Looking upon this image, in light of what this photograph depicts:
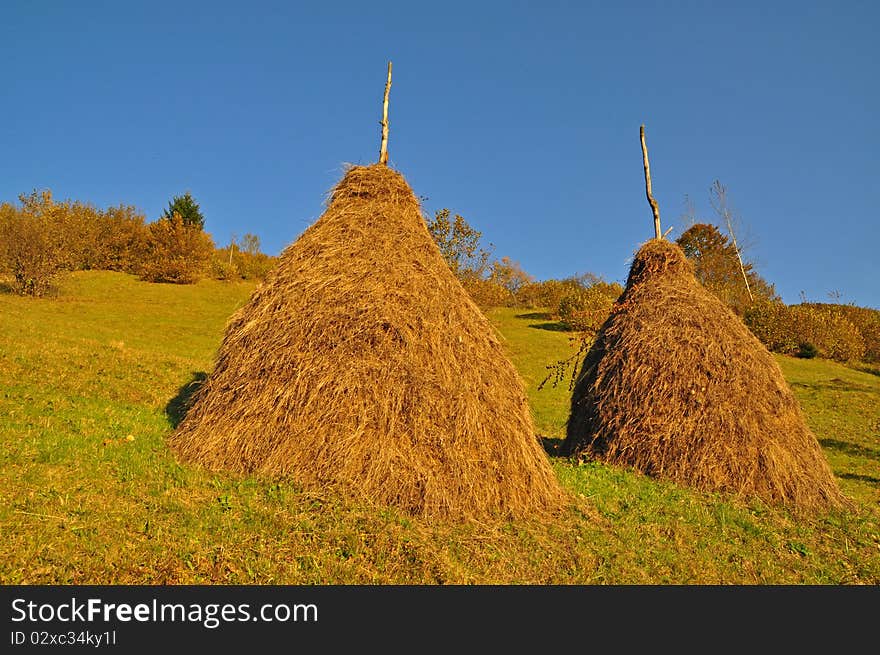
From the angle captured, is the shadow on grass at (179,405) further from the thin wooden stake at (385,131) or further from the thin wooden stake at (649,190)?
the thin wooden stake at (649,190)

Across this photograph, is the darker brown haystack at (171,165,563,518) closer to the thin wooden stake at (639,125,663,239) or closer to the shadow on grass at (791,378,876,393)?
the thin wooden stake at (639,125,663,239)

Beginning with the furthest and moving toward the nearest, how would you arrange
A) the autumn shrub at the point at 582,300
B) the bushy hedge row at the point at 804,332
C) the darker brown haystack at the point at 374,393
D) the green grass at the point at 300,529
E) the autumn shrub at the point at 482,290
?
the bushy hedge row at the point at 804,332 → the autumn shrub at the point at 582,300 → the autumn shrub at the point at 482,290 → the darker brown haystack at the point at 374,393 → the green grass at the point at 300,529

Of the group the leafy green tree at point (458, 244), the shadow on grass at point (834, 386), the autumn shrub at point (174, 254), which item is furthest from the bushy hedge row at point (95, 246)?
the shadow on grass at point (834, 386)

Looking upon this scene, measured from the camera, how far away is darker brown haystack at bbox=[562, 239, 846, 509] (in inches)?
361

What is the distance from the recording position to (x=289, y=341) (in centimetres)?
755

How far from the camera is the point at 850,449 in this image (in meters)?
17.9

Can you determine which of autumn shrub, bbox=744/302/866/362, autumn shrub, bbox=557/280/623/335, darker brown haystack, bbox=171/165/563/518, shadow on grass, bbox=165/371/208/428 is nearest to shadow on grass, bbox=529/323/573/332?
autumn shrub, bbox=557/280/623/335

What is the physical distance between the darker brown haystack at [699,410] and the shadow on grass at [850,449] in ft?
32.3

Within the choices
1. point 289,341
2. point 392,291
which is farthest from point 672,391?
point 289,341

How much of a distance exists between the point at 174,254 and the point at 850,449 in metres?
56.5

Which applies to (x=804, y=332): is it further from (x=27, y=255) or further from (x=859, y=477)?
(x=27, y=255)

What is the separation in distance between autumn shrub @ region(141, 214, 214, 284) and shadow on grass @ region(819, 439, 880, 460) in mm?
53688

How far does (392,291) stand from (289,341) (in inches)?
64.7

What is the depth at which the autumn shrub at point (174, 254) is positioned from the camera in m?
52.9
